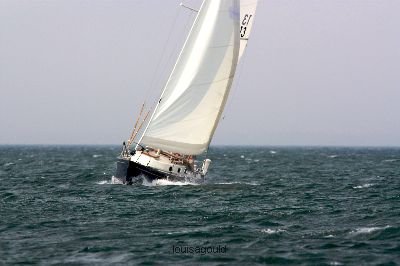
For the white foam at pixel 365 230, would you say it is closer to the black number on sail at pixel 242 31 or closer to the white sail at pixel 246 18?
the white sail at pixel 246 18

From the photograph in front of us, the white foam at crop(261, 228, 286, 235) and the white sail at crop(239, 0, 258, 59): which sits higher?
the white sail at crop(239, 0, 258, 59)

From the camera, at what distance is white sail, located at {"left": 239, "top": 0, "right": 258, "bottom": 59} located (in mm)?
47406

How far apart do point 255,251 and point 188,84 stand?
940 inches

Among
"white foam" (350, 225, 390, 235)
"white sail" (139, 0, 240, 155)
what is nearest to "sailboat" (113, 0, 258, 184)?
"white sail" (139, 0, 240, 155)

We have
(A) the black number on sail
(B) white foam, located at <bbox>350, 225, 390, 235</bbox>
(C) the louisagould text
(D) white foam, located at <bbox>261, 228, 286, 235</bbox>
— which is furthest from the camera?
(A) the black number on sail

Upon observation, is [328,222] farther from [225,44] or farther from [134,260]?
[225,44]

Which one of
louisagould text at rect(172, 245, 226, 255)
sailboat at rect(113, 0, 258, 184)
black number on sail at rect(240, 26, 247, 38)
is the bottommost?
louisagould text at rect(172, 245, 226, 255)

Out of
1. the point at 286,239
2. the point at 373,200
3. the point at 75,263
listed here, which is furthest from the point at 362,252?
the point at 373,200

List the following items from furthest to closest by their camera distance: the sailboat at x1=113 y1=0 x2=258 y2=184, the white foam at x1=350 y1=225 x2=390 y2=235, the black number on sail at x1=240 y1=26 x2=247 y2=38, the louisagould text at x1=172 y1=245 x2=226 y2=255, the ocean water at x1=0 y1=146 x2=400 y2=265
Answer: the black number on sail at x1=240 y1=26 x2=247 y2=38, the sailboat at x1=113 y1=0 x2=258 y2=184, the white foam at x1=350 y1=225 x2=390 y2=235, the louisagould text at x1=172 y1=245 x2=226 y2=255, the ocean water at x1=0 y1=146 x2=400 y2=265

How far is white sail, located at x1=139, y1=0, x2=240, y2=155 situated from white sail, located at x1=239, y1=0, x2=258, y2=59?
264 centimetres

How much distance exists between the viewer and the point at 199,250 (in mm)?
22219

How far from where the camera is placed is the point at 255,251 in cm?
2195

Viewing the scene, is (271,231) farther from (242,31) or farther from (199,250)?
(242,31)

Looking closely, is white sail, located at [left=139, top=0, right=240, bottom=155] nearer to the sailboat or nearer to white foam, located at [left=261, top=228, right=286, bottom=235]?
the sailboat
